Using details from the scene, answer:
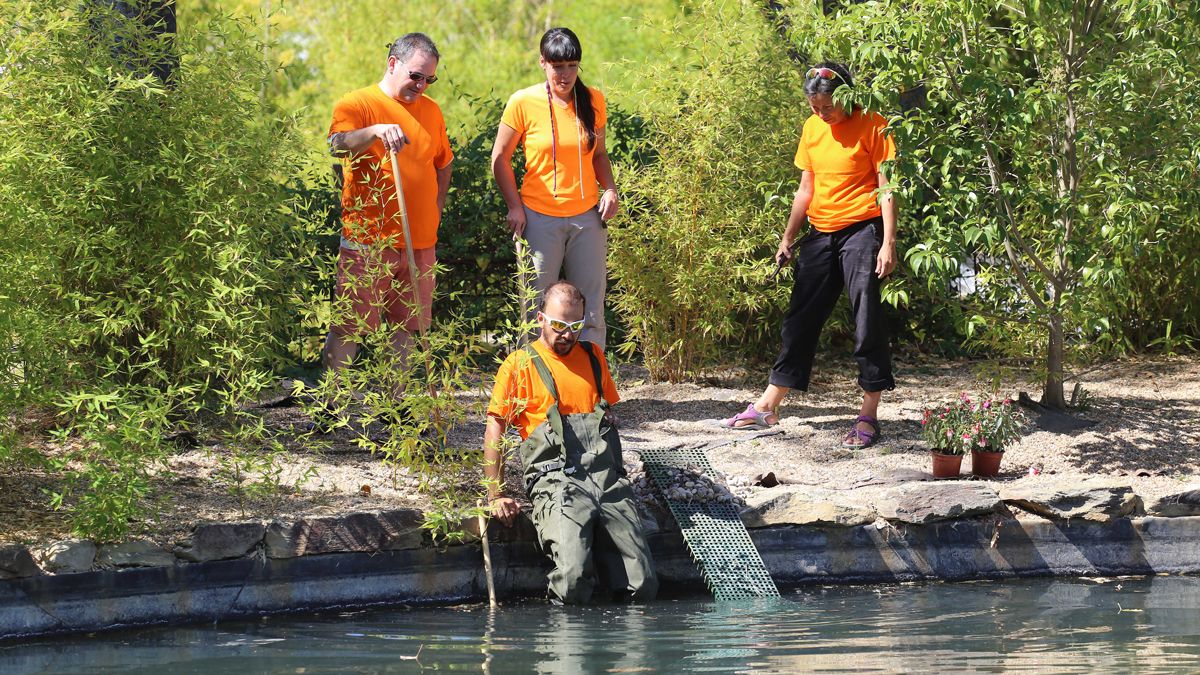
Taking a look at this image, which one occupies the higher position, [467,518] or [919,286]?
[919,286]

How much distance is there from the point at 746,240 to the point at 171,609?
3.91m

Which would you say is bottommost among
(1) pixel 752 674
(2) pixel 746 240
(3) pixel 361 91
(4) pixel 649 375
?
(1) pixel 752 674

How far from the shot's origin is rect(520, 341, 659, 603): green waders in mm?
5715

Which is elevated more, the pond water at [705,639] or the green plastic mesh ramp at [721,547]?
the green plastic mesh ramp at [721,547]

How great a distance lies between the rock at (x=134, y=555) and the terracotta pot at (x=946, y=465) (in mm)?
3291

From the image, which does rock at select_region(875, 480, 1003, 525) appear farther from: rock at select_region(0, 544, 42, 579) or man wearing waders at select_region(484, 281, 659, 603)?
rock at select_region(0, 544, 42, 579)

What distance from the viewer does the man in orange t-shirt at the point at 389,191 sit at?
21.1ft

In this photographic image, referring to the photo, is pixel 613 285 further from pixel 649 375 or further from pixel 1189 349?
pixel 1189 349

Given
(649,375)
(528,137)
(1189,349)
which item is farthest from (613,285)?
(1189,349)

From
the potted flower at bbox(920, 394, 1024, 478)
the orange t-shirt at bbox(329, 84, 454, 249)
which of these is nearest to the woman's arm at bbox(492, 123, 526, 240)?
the orange t-shirt at bbox(329, 84, 454, 249)

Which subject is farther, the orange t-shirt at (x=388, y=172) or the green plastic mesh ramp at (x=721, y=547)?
the orange t-shirt at (x=388, y=172)

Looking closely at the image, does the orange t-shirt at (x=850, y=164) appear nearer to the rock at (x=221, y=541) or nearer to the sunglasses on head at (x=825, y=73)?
the sunglasses on head at (x=825, y=73)

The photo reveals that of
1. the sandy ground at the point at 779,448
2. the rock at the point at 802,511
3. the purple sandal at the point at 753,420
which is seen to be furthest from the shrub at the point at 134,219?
the purple sandal at the point at 753,420

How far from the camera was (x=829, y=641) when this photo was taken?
511 cm
